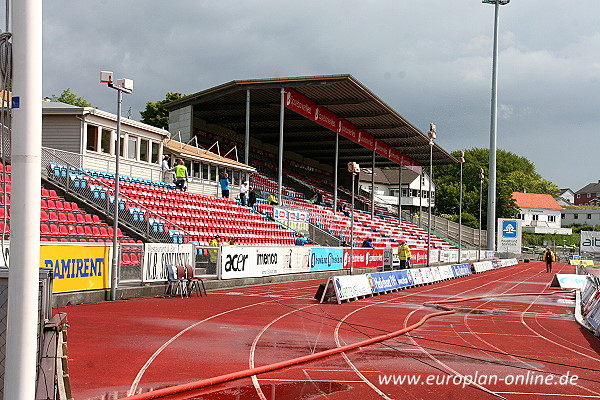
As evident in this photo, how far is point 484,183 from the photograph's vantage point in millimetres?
112438

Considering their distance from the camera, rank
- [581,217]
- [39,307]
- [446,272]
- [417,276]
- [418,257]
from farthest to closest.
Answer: [581,217], [418,257], [446,272], [417,276], [39,307]

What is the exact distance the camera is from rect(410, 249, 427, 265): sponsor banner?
1716 inches

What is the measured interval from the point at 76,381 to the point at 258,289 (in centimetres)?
1672

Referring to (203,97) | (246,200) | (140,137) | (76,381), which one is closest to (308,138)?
(203,97)

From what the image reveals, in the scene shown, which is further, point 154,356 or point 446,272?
point 446,272

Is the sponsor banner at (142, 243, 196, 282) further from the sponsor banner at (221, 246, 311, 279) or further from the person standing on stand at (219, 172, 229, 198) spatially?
the person standing on stand at (219, 172, 229, 198)

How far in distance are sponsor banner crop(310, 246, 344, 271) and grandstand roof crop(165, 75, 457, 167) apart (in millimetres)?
11018

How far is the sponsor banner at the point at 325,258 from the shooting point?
32969 mm

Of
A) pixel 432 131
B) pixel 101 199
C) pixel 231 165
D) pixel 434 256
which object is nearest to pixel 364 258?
pixel 432 131

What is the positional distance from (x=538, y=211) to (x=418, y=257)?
97.6m

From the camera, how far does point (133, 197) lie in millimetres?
27344

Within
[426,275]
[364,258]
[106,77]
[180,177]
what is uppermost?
[106,77]

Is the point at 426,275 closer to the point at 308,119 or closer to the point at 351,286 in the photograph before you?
the point at 351,286

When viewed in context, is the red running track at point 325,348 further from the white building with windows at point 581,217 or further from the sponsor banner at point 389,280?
the white building with windows at point 581,217
